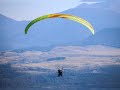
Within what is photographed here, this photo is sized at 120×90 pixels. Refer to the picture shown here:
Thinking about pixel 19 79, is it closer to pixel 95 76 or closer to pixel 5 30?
pixel 5 30

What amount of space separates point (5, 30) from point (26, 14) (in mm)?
792

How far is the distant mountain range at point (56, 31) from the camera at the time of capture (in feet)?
32.8

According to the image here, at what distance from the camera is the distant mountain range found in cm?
1001

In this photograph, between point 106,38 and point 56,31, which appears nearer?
point 56,31

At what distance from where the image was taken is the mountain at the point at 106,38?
994 cm

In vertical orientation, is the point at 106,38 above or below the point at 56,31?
below

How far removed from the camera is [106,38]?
10648 millimetres

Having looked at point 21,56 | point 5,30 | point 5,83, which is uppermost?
point 5,30

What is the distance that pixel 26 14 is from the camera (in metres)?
9.79

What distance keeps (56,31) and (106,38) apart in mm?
1392

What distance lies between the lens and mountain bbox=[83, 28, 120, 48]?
9944mm

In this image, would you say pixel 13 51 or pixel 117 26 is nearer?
pixel 117 26

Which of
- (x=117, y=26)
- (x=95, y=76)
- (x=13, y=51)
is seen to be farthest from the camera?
(x=95, y=76)

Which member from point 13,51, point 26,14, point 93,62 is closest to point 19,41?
point 13,51
